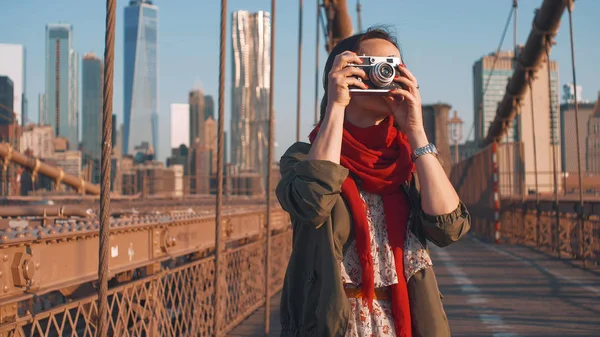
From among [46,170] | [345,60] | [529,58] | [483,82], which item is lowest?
[345,60]

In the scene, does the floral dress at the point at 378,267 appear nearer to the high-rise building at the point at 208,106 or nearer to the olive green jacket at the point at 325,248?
the olive green jacket at the point at 325,248

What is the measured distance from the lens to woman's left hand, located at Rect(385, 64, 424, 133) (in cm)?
251

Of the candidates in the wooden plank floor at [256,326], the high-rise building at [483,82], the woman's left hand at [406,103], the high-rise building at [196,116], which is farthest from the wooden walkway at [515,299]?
the high-rise building at [196,116]

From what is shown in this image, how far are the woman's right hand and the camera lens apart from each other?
0.03m

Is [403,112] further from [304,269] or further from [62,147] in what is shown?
[62,147]

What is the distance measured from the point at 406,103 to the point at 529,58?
21356mm

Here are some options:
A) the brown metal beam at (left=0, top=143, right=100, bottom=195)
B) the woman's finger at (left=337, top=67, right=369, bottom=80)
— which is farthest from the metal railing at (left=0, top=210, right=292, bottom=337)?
the brown metal beam at (left=0, top=143, right=100, bottom=195)

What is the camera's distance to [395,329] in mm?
2414

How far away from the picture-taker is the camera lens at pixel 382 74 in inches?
97.7

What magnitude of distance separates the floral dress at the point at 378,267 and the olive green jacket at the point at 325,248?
0.12 feet

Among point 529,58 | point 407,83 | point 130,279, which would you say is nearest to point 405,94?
point 407,83

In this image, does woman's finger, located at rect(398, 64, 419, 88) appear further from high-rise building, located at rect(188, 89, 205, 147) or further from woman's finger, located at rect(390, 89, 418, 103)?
high-rise building, located at rect(188, 89, 205, 147)

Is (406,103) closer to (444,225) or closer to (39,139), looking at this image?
(444,225)

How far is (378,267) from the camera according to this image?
2486 mm
